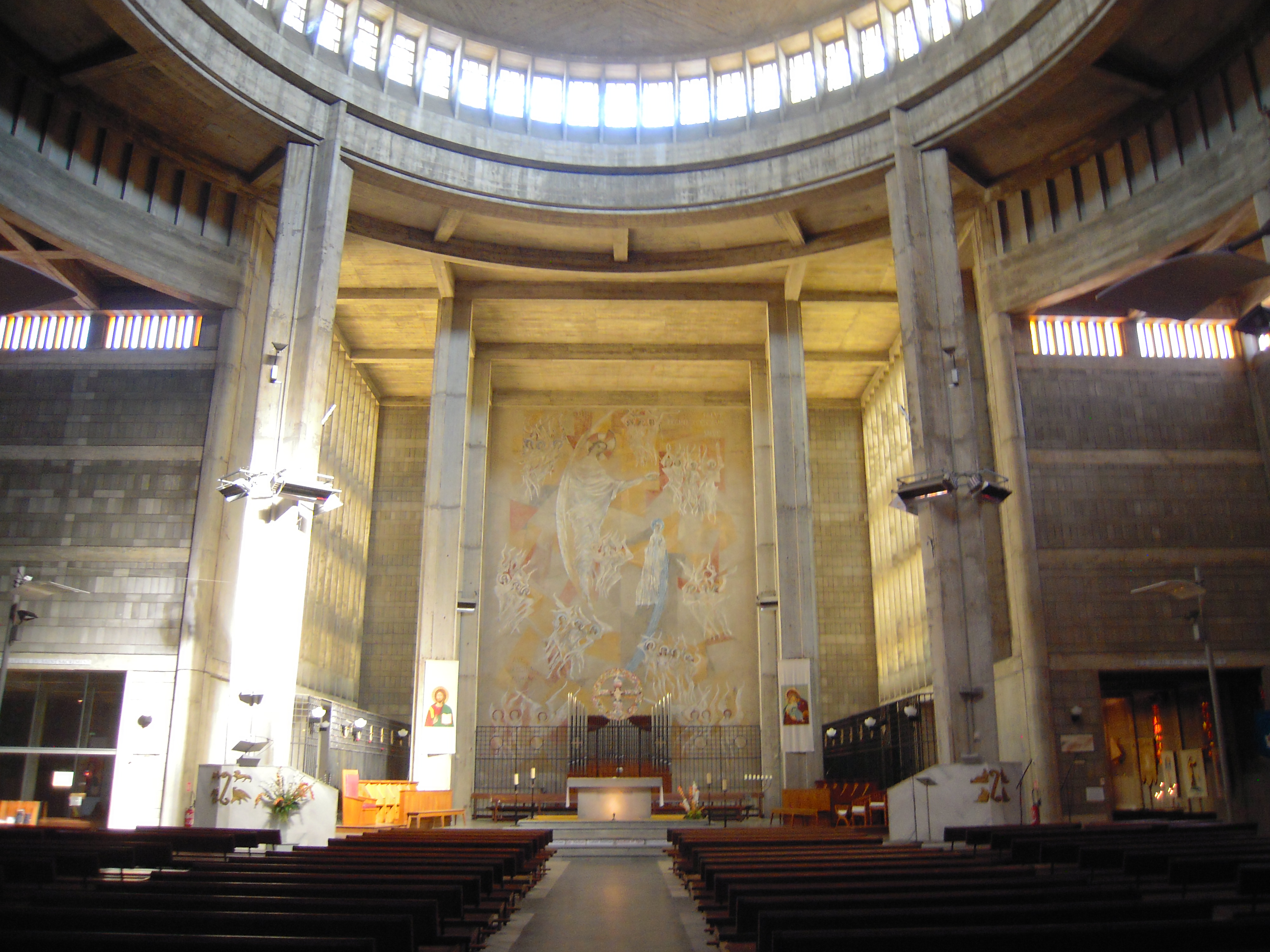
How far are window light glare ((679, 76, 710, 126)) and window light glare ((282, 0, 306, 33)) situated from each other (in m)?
8.47

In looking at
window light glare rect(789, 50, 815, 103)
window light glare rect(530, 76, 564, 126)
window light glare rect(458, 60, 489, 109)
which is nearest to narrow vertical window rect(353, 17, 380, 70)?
window light glare rect(458, 60, 489, 109)

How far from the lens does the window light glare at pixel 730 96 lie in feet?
72.9

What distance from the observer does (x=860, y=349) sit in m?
28.8

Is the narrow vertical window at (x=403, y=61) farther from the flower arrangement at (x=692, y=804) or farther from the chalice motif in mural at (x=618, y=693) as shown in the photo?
the flower arrangement at (x=692, y=804)

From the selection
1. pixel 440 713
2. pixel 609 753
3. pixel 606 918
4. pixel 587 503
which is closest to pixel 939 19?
pixel 587 503

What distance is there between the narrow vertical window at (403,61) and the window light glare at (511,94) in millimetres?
2031

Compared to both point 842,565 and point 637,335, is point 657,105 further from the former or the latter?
point 842,565

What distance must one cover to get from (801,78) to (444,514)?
13.0m

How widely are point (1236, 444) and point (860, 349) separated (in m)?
11.3

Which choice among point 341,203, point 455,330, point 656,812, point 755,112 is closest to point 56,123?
point 341,203

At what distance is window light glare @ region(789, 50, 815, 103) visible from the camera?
843 inches

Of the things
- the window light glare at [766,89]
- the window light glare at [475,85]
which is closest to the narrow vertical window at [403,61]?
the window light glare at [475,85]

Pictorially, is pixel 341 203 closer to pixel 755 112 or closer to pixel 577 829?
pixel 755 112

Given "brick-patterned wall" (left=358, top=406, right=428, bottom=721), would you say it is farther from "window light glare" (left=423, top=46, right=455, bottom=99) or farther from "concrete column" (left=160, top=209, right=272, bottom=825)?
"window light glare" (left=423, top=46, right=455, bottom=99)
